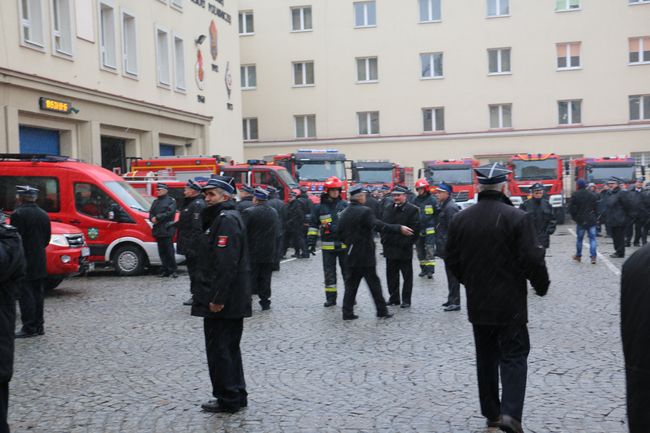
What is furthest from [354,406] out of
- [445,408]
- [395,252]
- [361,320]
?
[395,252]

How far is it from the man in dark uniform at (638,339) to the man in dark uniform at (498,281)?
294cm

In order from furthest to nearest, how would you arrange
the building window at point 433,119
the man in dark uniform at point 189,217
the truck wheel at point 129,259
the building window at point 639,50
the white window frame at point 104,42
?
the building window at point 433,119, the building window at point 639,50, the white window frame at point 104,42, the truck wheel at point 129,259, the man in dark uniform at point 189,217

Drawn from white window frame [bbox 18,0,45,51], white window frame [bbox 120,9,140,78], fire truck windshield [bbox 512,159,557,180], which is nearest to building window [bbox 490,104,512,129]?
fire truck windshield [bbox 512,159,557,180]

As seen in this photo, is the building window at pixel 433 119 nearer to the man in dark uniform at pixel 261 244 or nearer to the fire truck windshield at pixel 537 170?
the fire truck windshield at pixel 537 170

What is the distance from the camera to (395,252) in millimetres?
12133

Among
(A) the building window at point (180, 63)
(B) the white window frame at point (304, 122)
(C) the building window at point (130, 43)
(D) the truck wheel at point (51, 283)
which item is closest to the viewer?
(D) the truck wheel at point (51, 283)

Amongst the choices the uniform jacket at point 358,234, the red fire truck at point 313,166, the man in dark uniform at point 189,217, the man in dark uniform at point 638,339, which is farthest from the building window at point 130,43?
the man in dark uniform at point 638,339

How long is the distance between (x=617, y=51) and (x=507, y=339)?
135ft

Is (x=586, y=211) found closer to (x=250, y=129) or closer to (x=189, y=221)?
(x=189, y=221)

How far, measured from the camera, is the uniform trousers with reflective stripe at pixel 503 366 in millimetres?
5742

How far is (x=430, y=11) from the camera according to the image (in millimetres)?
45844

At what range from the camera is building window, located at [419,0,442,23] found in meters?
45.8

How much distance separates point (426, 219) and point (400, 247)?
3.59m

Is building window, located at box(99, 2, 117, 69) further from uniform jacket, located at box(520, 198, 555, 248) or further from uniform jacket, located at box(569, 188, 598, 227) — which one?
uniform jacket, located at box(520, 198, 555, 248)
